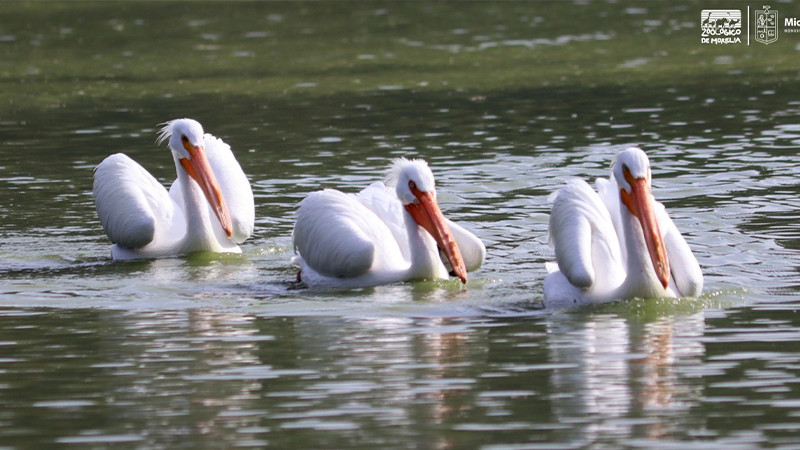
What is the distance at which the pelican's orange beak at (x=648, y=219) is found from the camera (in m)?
8.00

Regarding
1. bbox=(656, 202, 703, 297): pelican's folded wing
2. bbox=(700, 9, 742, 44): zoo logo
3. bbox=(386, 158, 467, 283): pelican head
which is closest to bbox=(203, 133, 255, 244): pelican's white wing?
bbox=(386, 158, 467, 283): pelican head

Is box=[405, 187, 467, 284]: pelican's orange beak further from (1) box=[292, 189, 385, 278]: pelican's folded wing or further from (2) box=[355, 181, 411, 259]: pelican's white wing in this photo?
(2) box=[355, 181, 411, 259]: pelican's white wing

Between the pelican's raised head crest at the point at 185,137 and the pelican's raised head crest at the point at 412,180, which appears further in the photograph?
the pelican's raised head crest at the point at 185,137

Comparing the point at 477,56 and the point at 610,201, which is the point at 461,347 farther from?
the point at 477,56

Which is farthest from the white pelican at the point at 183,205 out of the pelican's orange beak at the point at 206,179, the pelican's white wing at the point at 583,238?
the pelican's white wing at the point at 583,238

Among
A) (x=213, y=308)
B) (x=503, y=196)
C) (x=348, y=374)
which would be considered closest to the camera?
(x=348, y=374)

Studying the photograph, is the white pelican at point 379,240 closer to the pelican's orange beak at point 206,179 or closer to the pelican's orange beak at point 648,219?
the pelican's orange beak at point 206,179

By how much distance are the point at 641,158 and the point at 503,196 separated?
375cm

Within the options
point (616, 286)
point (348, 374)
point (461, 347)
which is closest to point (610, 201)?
point (616, 286)

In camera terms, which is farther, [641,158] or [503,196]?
[503,196]

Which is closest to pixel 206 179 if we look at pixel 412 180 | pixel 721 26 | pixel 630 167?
pixel 412 180

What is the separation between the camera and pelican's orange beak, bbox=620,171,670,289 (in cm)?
800

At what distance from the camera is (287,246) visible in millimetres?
10680

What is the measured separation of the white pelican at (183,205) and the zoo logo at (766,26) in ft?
42.8
